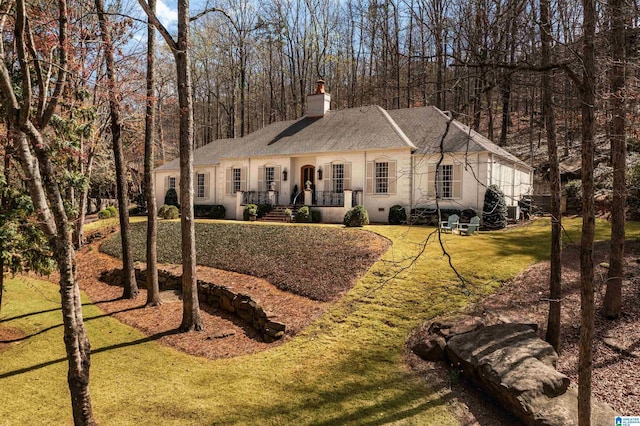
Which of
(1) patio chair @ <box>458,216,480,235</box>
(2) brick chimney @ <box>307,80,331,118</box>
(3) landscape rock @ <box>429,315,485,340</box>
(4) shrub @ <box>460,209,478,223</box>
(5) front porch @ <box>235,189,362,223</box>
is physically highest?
(2) brick chimney @ <box>307,80,331,118</box>

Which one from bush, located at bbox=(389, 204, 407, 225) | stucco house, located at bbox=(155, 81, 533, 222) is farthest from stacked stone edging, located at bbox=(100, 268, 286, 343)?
bush, located at bbox=(389, 204, 407, 225)

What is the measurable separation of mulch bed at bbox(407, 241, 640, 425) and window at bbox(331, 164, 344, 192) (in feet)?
39.6

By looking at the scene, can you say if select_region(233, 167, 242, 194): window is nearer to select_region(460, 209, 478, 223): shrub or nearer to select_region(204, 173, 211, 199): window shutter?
select_region(204, 173, 211, 199): window shutter

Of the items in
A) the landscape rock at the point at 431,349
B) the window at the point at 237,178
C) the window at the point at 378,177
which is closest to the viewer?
the landscape rock at the point at 431,349

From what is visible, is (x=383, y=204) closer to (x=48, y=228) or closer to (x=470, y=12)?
(x=470, y=12)

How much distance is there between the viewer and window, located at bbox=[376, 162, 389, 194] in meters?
20.3

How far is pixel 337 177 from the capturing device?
21.8 metres

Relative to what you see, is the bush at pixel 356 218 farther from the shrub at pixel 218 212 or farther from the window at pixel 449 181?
the shrub at pixel 218 212

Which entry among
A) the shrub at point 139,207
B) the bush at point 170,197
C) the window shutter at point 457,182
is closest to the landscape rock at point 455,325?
the window shutter at point 457,182

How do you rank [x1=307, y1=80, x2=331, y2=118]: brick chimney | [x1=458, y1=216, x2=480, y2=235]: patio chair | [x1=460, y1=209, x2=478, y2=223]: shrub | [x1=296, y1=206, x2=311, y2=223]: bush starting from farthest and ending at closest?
[x1=307, y1=80, x2=331, y2=118]: brick chimney, [x1=296, y1=206, x2=311, y2=223]: bush, [x1=460, y1=209, x2=478, y2=223]: shrub, [x1=458, y1=216, x2=480, y2=235]: patio chair

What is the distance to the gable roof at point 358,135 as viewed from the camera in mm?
19688

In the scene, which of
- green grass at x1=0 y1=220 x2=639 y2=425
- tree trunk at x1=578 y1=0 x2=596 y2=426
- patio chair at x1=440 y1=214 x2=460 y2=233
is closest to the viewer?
tree trunk at x1=578 y1=0 x2=596 y2=426

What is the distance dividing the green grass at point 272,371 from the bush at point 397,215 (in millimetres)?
8050

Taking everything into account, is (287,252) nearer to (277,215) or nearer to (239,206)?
(277,215)
